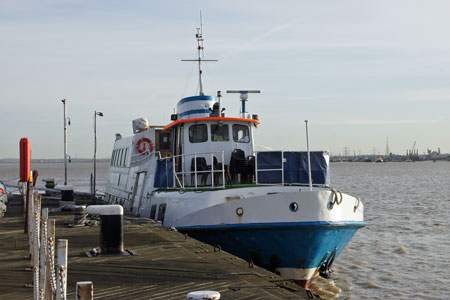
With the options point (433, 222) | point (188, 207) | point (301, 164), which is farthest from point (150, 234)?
point (433, 222)

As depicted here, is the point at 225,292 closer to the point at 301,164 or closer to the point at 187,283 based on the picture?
the point at 187,283

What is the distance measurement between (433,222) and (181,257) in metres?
21.5

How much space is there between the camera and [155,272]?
952cm

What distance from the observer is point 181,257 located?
10867mm

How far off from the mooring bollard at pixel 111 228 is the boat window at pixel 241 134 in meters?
7.23

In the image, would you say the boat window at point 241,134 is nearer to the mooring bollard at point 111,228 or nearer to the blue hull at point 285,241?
the blue hull at point 285,241

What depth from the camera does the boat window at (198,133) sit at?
1755 centimetres

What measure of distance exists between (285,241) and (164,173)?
5.61m

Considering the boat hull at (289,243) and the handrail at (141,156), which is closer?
the boat hull at (289,243)

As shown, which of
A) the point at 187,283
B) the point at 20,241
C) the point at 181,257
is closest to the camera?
the point at 187,283

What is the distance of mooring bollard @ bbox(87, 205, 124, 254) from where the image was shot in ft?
36.2

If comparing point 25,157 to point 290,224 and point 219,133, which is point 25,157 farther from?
point 219,133

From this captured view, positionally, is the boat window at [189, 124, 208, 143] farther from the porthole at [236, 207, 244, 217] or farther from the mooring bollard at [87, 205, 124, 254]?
the mooring bollard at [87, 205, 124, 254]

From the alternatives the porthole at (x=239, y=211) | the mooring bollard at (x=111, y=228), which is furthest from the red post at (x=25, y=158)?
the porthole at (x=239, y=211)
